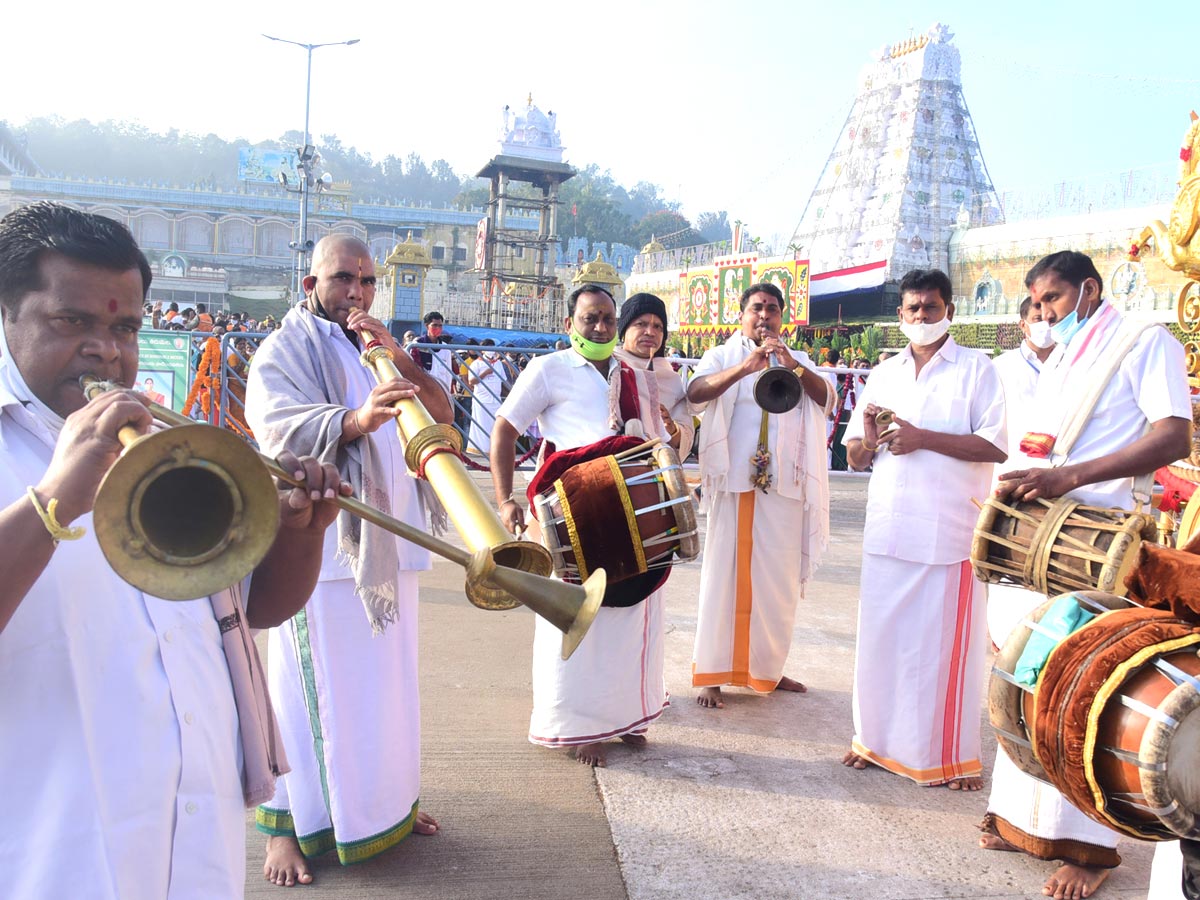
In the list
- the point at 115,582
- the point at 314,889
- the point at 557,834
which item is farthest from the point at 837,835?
the point at 115,582

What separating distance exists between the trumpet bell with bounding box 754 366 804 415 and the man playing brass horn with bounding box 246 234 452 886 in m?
2.03

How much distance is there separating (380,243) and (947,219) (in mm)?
43403

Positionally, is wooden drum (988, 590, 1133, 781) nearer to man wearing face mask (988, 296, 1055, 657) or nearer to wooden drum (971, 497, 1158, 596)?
wooden drum (971, 497, 1158, 596)

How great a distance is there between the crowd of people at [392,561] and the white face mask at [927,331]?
14 mm

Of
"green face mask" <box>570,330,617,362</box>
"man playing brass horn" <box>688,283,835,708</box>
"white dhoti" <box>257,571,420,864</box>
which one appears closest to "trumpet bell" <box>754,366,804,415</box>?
"man playing brass horn" <box>688,283,835,708</box>

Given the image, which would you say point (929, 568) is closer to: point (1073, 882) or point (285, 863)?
point (1073, 882)

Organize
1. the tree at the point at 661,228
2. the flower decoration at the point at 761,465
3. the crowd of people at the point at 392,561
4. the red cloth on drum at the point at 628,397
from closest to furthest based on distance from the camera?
the crowd of people at the point at 392,561, the red cloth on drum at the point at 628,397, the flower decoration at the point at 761,465, the tree at the point at 661,228

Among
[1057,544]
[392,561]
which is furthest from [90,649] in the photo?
[1057,544]

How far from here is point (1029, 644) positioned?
182 cm

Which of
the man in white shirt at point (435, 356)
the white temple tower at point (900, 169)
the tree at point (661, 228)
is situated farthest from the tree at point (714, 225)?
the man in white shirt at point (435, 356)

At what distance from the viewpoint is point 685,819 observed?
354 centimetres

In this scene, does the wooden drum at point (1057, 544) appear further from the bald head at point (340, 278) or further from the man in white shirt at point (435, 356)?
the man in white shirt at point (435, 356)

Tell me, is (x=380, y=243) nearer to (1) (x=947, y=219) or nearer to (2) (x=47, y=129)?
(1) (x=947, y=219)

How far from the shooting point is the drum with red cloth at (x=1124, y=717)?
1.46m
